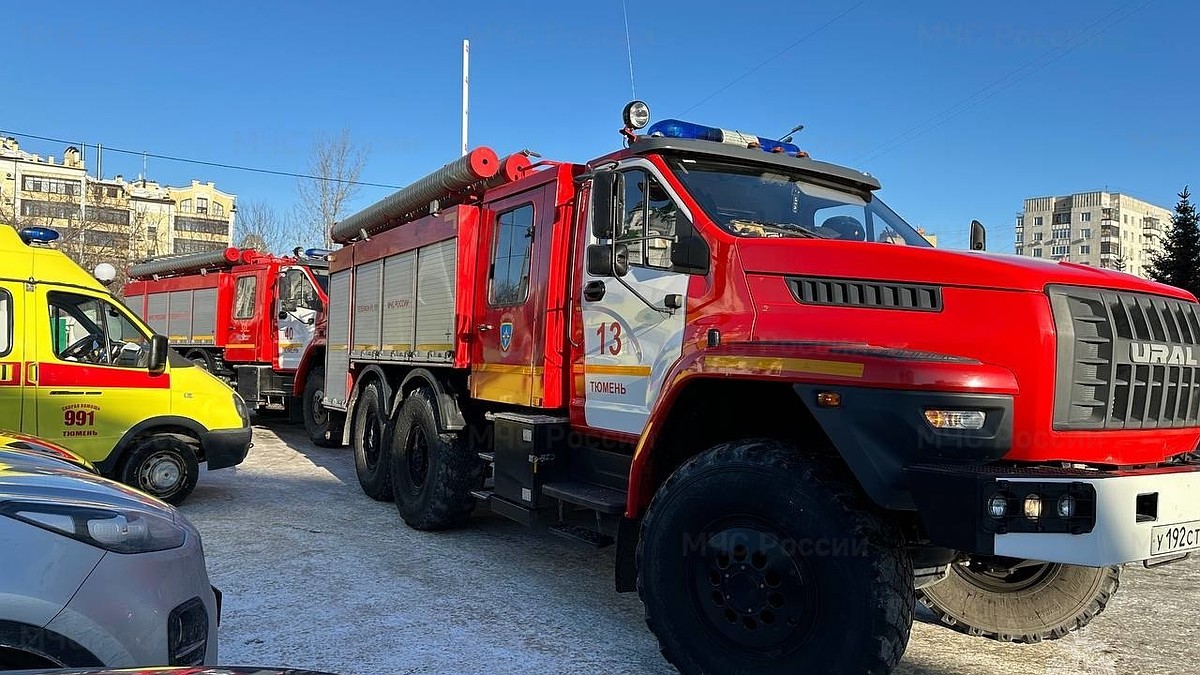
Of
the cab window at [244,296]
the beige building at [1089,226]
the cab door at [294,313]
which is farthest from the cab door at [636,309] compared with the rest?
the beige building at [1089,226]

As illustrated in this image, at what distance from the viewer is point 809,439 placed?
12.3 ft

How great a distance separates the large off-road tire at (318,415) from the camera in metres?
11.5

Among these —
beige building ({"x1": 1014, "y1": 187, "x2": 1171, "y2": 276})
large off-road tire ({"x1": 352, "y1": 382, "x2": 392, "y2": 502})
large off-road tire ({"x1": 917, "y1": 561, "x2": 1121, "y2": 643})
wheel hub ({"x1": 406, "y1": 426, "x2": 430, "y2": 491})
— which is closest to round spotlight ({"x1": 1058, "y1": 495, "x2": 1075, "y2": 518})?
large off-road tire ({"x1": 917, "y1": 561, "x2": 1121, "y2": 643})

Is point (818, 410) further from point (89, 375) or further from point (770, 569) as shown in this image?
point (89, 375)

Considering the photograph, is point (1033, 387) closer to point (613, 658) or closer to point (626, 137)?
point (613, 658)

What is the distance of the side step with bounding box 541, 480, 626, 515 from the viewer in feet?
14.8

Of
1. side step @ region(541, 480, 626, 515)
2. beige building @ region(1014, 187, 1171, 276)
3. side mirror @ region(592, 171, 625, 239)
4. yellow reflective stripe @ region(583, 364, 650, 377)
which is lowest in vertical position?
side step @ region(541, 480, 626, 515)

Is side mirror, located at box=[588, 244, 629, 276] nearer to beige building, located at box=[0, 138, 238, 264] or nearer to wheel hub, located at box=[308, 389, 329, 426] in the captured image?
wheel hub, located at box=[308, 389, 329, 426]

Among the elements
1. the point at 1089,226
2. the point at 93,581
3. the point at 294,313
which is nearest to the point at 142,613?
the point at 93,581

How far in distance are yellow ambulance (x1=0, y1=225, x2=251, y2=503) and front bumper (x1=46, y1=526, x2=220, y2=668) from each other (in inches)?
200

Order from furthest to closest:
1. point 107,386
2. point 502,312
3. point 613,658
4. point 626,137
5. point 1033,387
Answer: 1. point 107,386
2. point 502,312
3. point 626,137
4. point 613,658
5. point 1033,387

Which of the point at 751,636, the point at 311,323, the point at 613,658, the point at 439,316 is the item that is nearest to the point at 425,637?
the point at 613,658

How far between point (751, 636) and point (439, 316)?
4025mm

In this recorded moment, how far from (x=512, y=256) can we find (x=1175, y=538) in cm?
420
